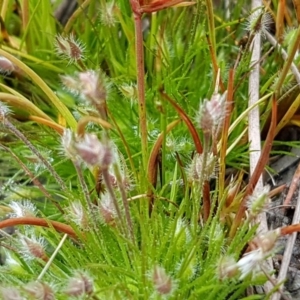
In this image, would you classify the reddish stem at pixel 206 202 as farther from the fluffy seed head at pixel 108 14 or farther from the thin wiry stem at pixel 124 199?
the fluffy seed head at pixel 108 14

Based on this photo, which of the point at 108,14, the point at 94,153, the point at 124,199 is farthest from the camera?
the point at 108,14

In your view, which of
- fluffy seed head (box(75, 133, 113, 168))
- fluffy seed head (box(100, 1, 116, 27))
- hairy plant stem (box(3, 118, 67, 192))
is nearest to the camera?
fluffy seed head (box(75, 133, 113, 168))

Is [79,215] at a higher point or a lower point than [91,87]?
lower

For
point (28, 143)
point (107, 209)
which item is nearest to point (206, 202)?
point (107, 209)

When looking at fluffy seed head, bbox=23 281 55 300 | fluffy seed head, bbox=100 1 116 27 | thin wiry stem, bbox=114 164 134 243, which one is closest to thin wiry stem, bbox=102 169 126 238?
thin wiry stem, bbox=114 164 134 243

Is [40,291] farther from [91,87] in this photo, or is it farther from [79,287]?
[91,87]

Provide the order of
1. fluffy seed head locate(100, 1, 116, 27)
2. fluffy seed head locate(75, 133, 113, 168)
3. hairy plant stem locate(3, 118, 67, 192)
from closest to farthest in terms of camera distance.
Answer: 1. fluffy seed head locate(75, 133, 113, 168)
2. hairy plant stem locate(3, 118, 67, 192)
3. fluffy seed head locate(100, 1, 116, 27)

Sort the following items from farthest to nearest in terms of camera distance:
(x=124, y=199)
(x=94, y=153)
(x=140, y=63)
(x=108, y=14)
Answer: (x=108, y=14)
(x=140, y=63)
(x=124, y=199)
(x=94, y=153)

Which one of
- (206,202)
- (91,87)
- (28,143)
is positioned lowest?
(206,202)

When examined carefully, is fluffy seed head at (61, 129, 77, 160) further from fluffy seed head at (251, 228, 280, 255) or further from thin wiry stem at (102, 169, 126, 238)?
fluffy seed head at (251, 228, 280, 255)

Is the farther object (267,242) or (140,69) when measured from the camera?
(140,69)
